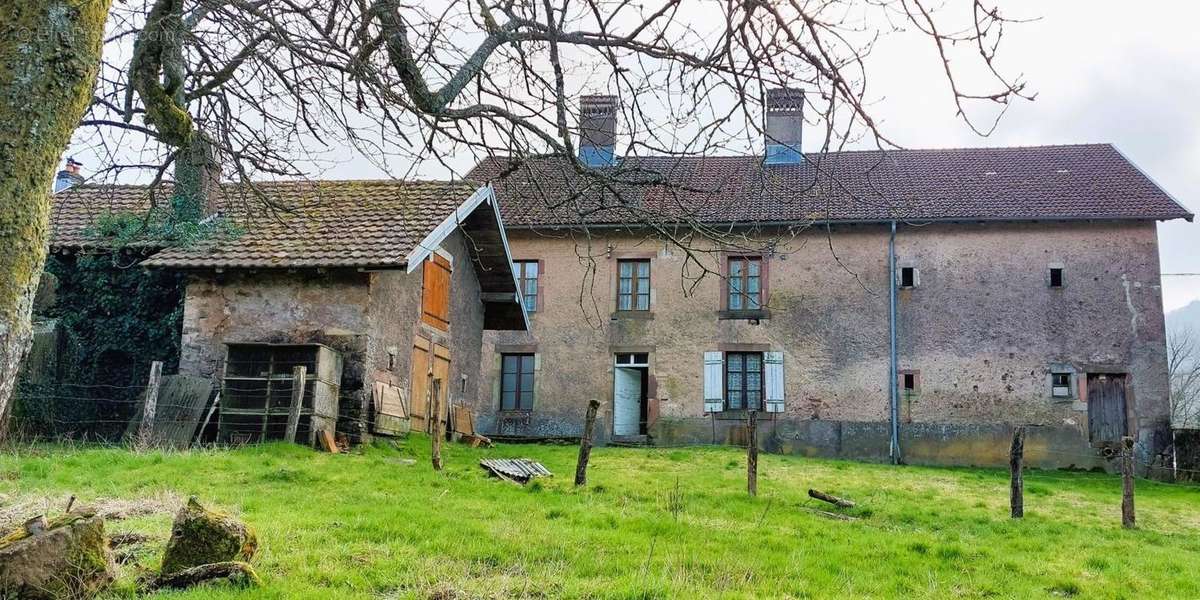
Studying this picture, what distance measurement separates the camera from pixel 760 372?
22.7 meters

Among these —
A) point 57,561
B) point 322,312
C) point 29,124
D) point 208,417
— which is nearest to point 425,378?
point 322,312

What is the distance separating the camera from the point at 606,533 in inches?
327

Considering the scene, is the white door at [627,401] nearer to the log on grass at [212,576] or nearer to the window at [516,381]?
the window at [516,381]

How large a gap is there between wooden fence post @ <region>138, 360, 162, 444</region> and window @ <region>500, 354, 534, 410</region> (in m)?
10.5

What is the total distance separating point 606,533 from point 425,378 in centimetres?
936

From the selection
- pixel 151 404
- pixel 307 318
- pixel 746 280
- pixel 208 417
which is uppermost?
pixel 746 280

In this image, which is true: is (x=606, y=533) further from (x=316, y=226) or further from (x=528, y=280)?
(x=528, y=280)

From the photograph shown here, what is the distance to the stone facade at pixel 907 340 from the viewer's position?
70.0ft

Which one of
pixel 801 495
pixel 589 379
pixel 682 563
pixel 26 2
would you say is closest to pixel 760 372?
pixel 589 379

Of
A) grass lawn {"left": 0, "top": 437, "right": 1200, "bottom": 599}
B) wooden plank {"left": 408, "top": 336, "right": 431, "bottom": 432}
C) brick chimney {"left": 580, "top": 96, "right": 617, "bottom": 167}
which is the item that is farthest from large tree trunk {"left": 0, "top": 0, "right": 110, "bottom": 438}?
wooden plank {"left": 408, "top": 336, "right": 431, "bottom": 432}

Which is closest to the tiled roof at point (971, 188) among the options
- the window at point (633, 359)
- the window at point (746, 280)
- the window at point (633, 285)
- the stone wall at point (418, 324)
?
the window at point (746, 280)

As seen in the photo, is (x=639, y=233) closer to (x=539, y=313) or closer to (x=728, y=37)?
(x=539, y=313)

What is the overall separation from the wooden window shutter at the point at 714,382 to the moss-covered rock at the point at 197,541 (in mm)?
16829

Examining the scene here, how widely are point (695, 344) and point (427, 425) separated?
7.66m
